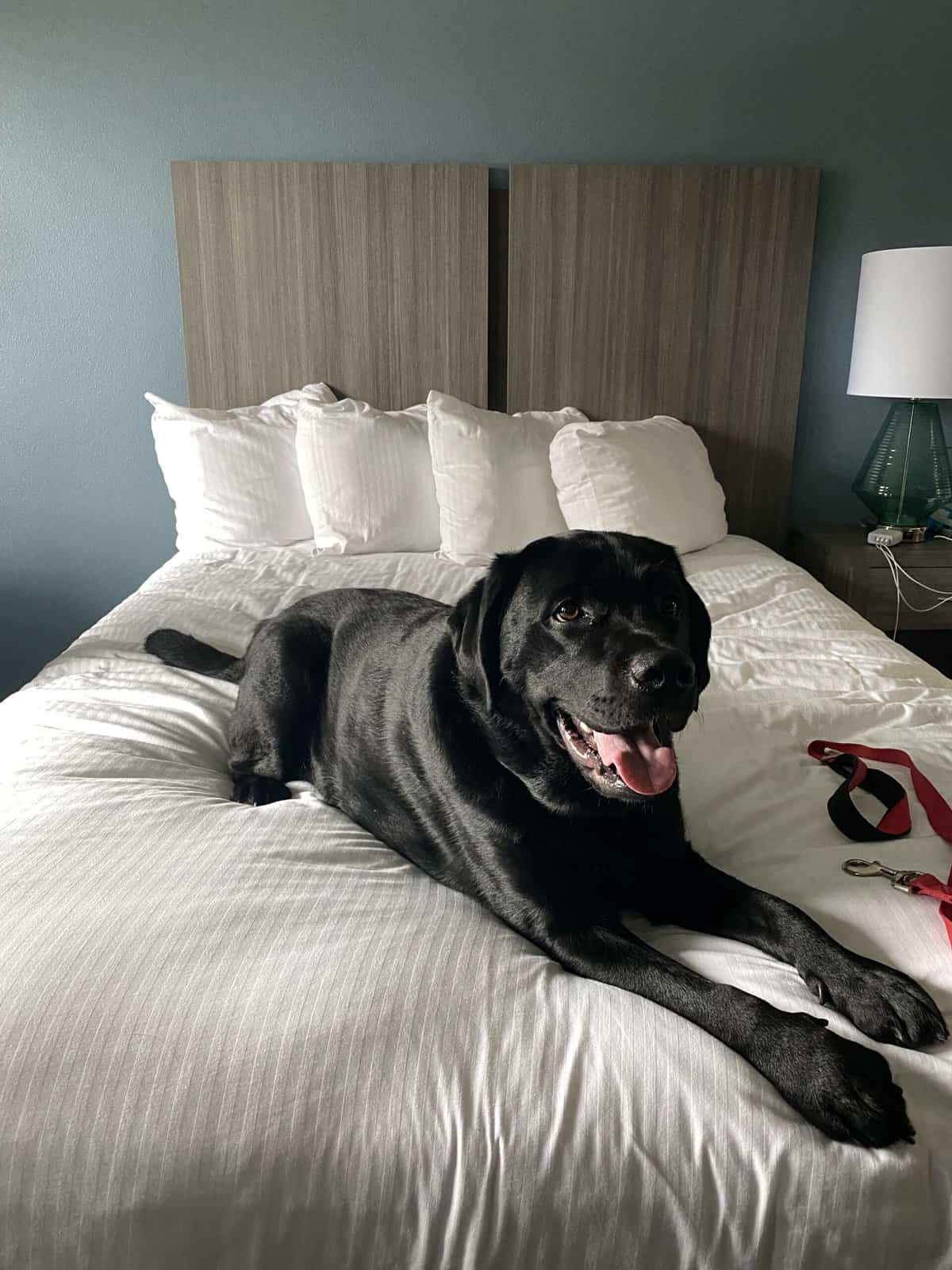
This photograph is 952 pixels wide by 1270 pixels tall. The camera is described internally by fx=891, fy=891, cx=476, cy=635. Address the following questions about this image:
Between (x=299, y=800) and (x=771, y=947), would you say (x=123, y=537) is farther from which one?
(x=771, y=947)

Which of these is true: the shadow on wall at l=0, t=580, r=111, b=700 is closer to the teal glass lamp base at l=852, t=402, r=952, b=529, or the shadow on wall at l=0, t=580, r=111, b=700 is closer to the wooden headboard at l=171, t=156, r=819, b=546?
the wooden headboard at l=171, t=156, r=819, b=546

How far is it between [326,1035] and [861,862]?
674mm

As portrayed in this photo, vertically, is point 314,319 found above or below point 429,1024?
above

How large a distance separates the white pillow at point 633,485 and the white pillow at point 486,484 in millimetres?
69

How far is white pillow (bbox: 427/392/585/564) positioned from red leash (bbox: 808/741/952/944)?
144 centimetres

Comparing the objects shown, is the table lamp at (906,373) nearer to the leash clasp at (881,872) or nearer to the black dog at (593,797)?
the black dog at (593,797)

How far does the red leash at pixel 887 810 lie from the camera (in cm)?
101

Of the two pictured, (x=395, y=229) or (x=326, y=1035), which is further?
(x=395, y=229)

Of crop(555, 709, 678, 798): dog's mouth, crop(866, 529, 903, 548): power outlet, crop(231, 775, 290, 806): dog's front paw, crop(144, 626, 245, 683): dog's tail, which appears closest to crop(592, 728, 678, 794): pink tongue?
crop(555, 709, 678, 798): dog's mouth

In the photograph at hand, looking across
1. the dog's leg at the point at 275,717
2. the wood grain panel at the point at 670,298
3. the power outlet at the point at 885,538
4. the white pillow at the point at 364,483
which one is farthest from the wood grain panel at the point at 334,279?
the dog's leg at the point at 275,717

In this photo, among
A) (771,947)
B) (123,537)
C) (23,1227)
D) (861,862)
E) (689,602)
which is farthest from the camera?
(123,537)

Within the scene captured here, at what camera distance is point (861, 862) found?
3.54 feet

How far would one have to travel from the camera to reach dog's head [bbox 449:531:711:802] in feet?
3.24

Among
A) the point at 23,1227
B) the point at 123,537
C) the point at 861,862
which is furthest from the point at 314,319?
the point at 23,1227
